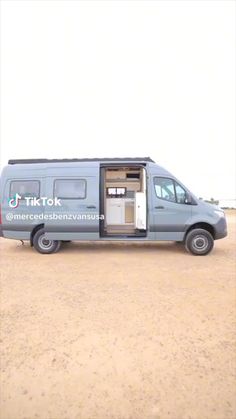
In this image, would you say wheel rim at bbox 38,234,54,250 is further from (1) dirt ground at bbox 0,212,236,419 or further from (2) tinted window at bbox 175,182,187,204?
(2) tinted window at bbox 175,182,187,204

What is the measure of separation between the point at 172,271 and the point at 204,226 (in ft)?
8.07

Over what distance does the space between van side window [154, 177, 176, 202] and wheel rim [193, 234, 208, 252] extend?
1399mm

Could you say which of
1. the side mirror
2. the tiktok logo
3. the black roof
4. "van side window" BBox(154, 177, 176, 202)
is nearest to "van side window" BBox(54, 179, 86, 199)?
the black roof

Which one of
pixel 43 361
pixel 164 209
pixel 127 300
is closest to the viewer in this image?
pixel 43 361

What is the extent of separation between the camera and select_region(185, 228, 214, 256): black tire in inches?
292

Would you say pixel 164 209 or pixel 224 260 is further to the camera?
pixel 164 209

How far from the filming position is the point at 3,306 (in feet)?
12.7

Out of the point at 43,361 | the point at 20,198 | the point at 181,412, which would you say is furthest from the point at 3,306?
the point at 20,198

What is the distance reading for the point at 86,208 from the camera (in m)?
7.61

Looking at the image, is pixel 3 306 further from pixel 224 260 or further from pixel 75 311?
pixel 224 260

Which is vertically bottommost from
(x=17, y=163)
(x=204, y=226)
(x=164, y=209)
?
(x=204, y=226)

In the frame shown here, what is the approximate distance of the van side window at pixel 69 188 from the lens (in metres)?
7.69

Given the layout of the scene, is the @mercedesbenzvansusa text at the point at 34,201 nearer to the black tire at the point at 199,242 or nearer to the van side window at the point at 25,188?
the van side window at the point at 25,188

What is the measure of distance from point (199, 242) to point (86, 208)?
10.9ft
